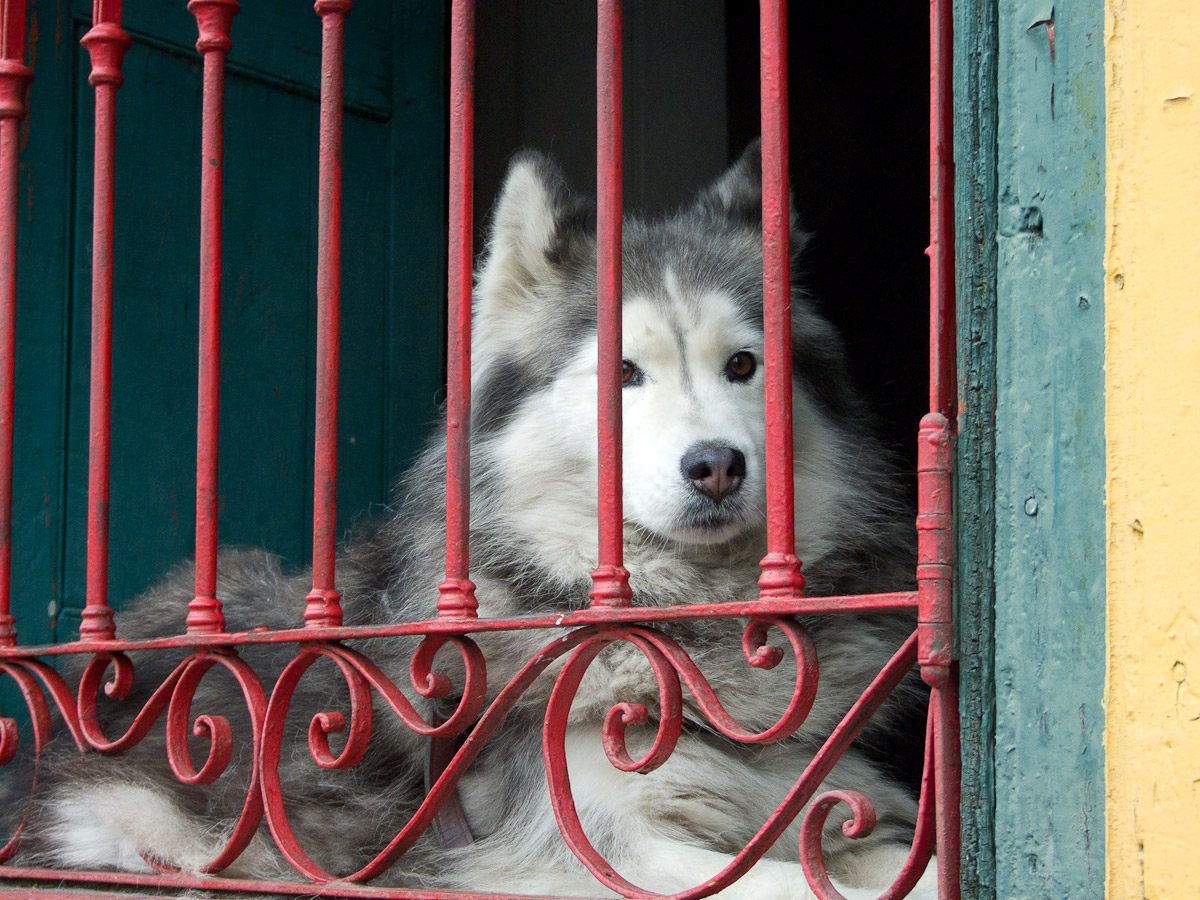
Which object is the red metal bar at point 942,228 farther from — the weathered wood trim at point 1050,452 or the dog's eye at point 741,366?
the dog's eye at point 741,366

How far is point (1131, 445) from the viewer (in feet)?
4.20

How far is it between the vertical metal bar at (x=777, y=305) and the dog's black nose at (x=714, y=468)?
28.8 inches

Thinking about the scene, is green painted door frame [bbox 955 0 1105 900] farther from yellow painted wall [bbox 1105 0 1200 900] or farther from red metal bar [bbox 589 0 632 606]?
red metal bar [bbox 589 0 632 606]

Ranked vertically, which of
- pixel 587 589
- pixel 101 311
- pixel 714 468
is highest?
pixel 101 311

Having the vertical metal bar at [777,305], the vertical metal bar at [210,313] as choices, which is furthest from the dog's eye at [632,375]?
the vertical metal bar at [777,305]

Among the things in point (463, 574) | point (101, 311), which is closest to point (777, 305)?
point (463, 574)

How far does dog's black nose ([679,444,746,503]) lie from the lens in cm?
232

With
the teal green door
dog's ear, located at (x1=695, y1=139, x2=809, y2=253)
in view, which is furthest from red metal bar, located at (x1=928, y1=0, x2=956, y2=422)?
the teal green door

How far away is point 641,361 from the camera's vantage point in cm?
263

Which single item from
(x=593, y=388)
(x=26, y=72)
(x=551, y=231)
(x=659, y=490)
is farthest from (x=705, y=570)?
(x=26, y=72)

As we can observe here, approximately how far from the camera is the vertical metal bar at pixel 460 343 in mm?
1833

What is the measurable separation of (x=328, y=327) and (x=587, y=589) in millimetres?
858

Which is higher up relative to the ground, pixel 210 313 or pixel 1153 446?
pixel 210 313

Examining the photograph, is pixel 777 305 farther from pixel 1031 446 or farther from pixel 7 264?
pixel 7 264
